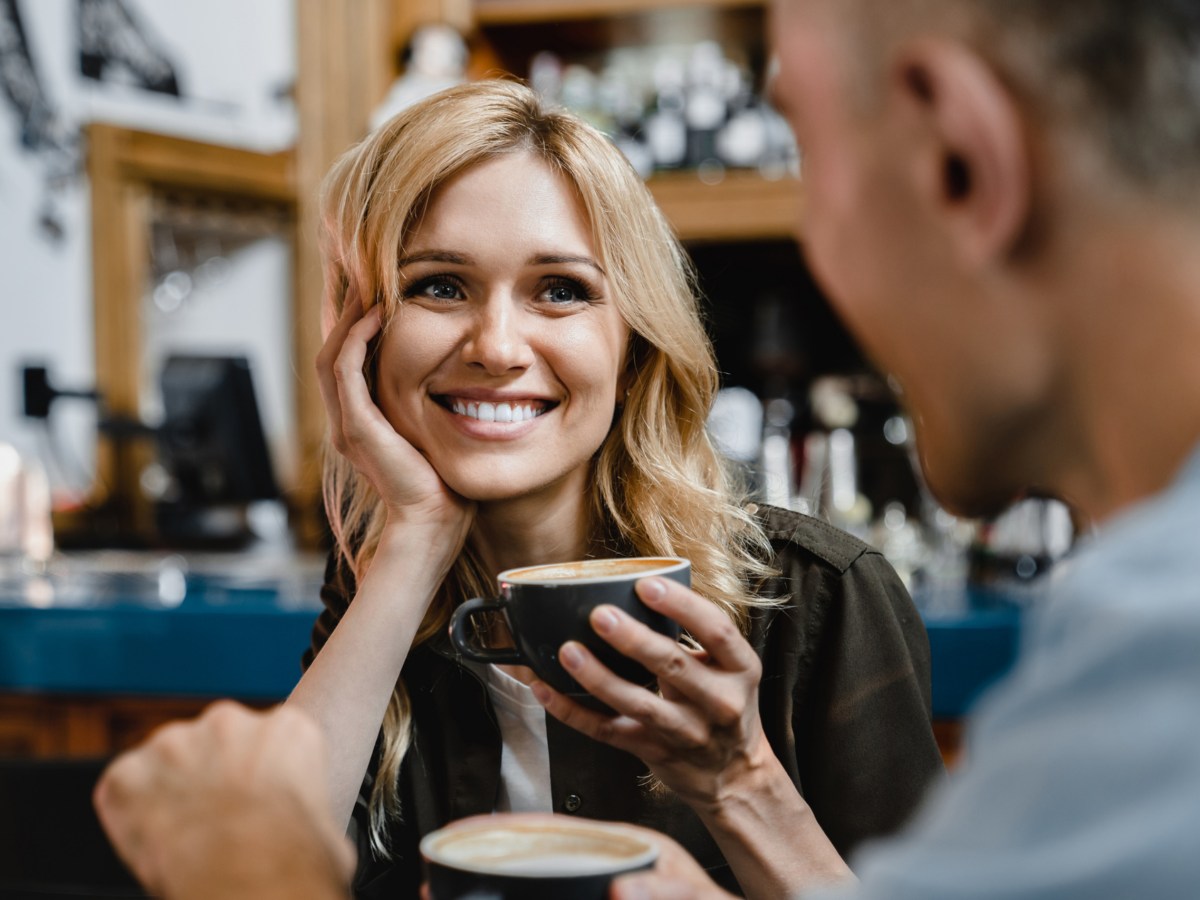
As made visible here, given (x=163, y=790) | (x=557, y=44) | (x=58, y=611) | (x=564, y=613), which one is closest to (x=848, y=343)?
(x=557, y=44)

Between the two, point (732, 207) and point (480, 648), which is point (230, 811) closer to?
point (480, 648)

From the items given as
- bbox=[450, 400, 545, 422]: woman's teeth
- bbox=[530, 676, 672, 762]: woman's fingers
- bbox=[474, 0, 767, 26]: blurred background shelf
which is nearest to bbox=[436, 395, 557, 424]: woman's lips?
bbox=[450, 400, 545, 422]: woman's teeth

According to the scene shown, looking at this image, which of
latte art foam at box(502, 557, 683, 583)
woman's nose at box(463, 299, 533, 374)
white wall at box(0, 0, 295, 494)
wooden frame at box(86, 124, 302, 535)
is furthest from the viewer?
white wall at box(0, 0, 295, 494)

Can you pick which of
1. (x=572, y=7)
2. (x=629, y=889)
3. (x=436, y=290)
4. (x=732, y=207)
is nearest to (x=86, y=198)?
(x=572, y=7)

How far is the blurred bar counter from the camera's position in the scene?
1744mm

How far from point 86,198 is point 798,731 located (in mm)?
4029

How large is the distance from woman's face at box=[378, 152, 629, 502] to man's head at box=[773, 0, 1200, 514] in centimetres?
60

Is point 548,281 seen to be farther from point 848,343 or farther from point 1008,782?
point 848,343

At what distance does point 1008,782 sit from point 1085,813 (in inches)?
1.1

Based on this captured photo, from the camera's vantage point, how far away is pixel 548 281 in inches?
46.2

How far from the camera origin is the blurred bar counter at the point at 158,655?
1744 mm

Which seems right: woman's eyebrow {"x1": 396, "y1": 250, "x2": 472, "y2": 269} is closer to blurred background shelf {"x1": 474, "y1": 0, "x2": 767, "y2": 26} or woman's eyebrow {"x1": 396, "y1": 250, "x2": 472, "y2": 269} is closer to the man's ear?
the man's ear

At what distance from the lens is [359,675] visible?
1.03 m

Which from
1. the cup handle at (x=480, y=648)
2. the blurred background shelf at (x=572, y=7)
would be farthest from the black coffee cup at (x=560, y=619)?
the blurred background shelf at (x=572, y=7)
